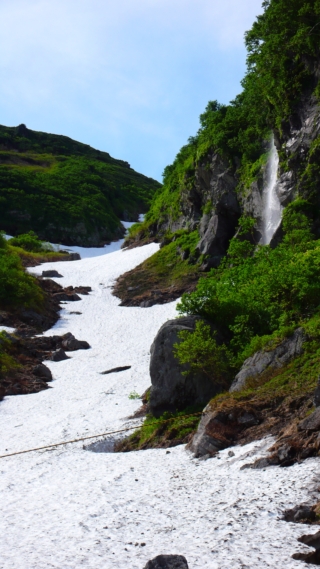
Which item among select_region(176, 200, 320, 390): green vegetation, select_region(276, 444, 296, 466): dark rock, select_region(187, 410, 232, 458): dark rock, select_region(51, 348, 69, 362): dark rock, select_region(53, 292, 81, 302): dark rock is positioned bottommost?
select_region(51, 348, 69, 362): dark rock

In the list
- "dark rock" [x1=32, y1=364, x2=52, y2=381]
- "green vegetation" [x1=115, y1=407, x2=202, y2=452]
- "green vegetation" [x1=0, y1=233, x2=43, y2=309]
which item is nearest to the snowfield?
"green vegetation" [x1=115, y1=407, x2=202, y2=452]

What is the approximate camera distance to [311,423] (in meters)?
10.3

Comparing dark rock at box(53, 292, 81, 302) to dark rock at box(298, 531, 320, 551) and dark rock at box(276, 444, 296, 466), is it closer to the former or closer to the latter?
dark rock at box(276, 444, 296, 466)

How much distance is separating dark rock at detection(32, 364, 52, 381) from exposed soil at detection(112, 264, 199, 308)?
1581 cm

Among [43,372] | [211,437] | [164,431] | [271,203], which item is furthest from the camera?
[271,203]

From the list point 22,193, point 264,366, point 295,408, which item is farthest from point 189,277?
point 22,193

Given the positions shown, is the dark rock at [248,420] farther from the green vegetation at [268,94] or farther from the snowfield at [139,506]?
the green vegetation at [268,94]

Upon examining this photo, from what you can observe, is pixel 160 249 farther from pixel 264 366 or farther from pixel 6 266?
pixel 264 366

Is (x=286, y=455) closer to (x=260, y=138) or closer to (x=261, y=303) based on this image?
(x=261, y=303)

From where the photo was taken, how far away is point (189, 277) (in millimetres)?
47156

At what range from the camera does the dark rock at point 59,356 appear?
33.9m

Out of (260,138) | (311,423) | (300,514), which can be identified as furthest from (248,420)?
(260,138)

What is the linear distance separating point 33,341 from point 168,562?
100 ft

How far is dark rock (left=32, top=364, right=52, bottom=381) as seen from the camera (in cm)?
3013
